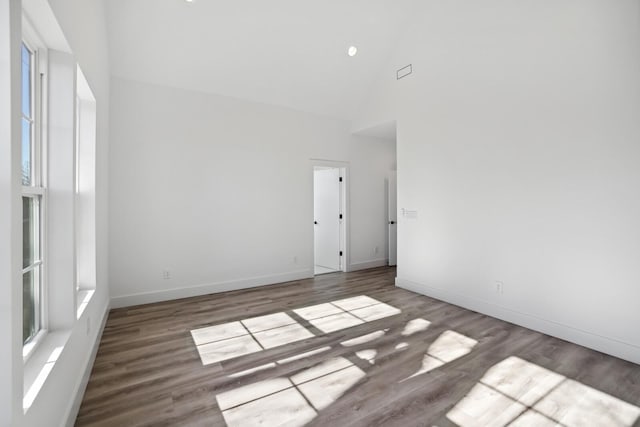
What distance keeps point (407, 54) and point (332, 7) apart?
1.39 meters

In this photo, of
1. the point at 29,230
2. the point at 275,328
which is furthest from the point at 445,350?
the point at 29,230

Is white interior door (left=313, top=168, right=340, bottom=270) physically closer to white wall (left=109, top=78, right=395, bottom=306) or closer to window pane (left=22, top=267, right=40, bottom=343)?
white wall (left=109, top=78, right=395, bottom=306)

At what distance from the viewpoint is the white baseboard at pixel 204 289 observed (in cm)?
404

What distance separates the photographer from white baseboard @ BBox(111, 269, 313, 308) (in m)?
4.04

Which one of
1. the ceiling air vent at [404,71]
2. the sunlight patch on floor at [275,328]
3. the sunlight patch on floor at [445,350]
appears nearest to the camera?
the sunlight patch on floor at [445,350]

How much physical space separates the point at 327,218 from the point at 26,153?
5.16m

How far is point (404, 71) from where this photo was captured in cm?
481

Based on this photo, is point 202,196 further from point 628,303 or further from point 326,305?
point 628,303

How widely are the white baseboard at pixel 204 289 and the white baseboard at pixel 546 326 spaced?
221 cm

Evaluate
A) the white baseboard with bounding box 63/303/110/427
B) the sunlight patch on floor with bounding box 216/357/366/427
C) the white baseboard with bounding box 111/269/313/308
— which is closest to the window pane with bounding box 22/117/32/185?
the white baseboard with bounding box 63/303/110/427

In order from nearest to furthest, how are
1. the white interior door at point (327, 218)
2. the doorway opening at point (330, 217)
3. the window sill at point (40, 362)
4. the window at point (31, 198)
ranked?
the window sill at point (40, 362) < the window at point (31, 198) < the doorway opening at point (330, 217) < the white interior door at point (327, 218)

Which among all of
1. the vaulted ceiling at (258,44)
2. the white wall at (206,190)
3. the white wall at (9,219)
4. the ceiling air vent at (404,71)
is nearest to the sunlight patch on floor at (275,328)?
the white wall at (206,190)

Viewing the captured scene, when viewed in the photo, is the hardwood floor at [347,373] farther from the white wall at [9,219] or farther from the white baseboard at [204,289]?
the white wall at [9,219]

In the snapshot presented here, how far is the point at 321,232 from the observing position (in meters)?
6.74
